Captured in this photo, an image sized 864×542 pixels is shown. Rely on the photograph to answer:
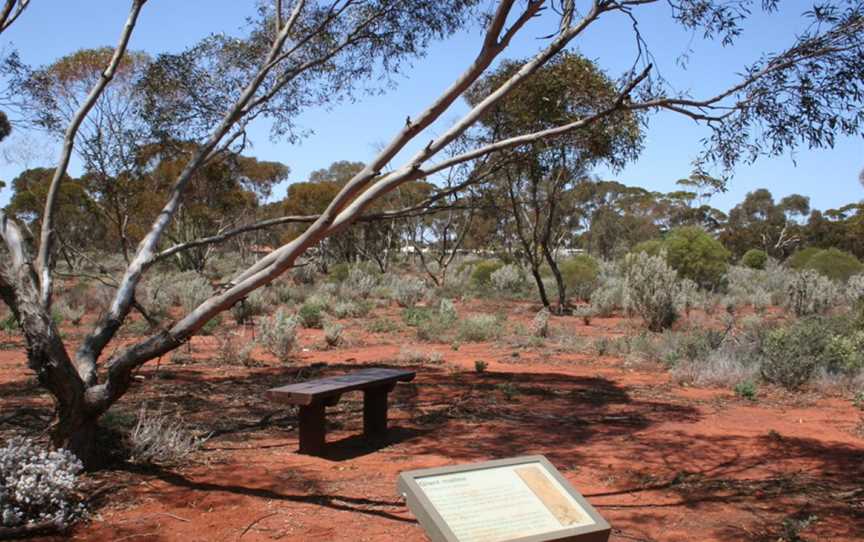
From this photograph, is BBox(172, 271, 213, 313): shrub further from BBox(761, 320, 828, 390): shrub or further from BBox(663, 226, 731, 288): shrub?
BBox(663, 226, 731, 288): shrub

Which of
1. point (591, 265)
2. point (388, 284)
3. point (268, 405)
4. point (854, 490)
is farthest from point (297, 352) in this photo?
point (591, 265)

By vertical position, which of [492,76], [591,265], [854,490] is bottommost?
[854,490]

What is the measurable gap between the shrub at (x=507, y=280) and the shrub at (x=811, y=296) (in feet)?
29.7

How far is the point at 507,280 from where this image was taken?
2570 cm

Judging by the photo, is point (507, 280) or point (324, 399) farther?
point (507, 280)

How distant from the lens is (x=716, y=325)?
1634 centimetres

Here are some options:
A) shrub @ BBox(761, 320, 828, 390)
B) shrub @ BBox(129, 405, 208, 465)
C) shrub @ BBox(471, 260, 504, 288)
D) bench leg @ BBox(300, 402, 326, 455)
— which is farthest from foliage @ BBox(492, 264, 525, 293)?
shrub @ BBox(129, 405, 208, 465)

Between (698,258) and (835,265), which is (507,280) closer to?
(698,258)

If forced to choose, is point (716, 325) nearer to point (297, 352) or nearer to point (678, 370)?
point (678, 370)

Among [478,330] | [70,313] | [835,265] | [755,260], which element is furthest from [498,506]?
[755,260]

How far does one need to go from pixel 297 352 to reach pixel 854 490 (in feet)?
28.7

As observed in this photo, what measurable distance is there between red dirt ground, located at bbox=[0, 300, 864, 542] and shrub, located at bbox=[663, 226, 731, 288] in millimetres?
13573

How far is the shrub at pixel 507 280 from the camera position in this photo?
1000 inches

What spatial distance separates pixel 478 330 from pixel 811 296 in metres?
8.33
